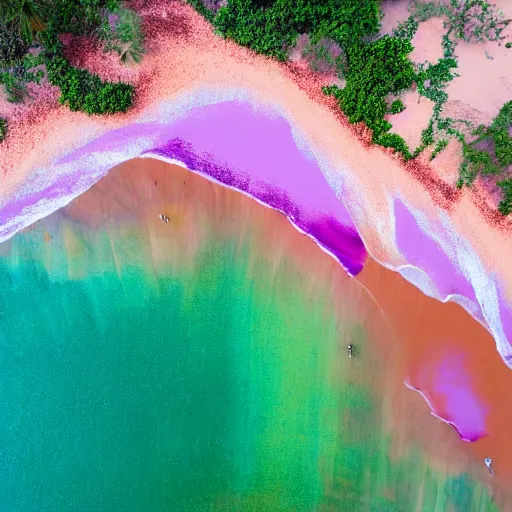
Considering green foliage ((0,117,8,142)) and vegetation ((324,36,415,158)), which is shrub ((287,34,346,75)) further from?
green foliage ((0,117,8,142))

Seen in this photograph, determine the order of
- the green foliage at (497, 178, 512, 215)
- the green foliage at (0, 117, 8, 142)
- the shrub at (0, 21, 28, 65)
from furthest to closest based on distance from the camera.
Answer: the green foliage at (0, 117, 8, 142)
the green foliage at (497, 178, 512, 215)
the shrub at (0, 21, 28, 65)

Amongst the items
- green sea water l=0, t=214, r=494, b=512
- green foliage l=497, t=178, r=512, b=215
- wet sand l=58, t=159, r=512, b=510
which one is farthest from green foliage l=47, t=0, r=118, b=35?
green foliage l=497, t=178, r=512, b=215

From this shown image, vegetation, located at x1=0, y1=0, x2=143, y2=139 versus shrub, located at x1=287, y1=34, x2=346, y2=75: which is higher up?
shrub, located at x1=287, y1=34, x2=346, y2=75

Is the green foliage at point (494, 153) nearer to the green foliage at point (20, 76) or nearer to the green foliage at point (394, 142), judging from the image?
the green foliage at point (394, 142)

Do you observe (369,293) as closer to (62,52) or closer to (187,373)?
(187,373)

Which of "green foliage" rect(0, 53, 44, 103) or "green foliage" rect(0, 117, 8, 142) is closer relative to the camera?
"green foliage" rect(0, 53, 44, 103)

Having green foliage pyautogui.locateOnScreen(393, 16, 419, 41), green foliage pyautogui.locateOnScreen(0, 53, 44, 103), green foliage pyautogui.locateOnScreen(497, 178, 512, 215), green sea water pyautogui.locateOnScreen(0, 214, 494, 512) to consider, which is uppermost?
green foliage pyautogui.locateOnScreen(393, 16, 419, 41)

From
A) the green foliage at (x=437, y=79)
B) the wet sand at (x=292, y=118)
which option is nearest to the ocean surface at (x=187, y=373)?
the wet sand at (x=292, y=118)
